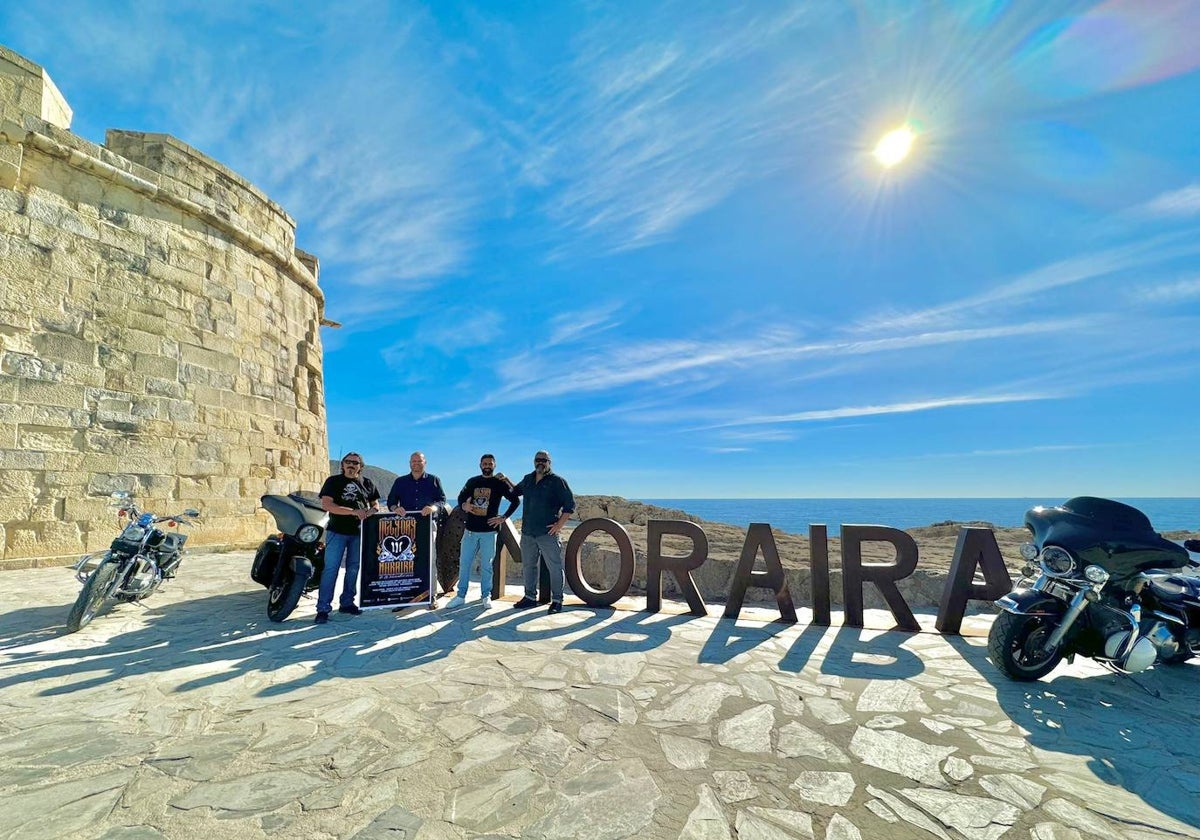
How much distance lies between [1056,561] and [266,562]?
7580 mm

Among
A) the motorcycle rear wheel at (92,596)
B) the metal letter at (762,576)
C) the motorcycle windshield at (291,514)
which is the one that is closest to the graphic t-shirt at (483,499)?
the motorcycle windshield at (291,514)

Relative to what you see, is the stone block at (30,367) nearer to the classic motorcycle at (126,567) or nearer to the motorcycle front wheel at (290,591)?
the classic motorcycle at (126,567)

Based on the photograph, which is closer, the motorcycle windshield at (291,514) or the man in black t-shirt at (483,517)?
the motorcycle windshield at (291,514)

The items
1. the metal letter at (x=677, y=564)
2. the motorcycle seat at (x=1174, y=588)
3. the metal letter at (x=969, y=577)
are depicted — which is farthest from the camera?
the metal letter at (x=677, y=564)

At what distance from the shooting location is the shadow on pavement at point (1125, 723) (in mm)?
2672

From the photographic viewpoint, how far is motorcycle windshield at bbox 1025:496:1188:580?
4.00 meters

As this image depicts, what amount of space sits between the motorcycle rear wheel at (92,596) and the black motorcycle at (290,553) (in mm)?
1249

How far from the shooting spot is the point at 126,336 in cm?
901

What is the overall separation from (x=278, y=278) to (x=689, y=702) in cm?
1295

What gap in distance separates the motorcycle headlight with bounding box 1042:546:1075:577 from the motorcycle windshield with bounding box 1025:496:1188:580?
0.06 meters

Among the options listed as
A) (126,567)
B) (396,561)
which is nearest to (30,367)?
(126,567)

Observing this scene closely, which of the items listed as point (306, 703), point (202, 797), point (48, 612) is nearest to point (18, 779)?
point (202, 797)

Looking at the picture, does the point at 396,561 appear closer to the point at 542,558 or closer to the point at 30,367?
the point at 542,558

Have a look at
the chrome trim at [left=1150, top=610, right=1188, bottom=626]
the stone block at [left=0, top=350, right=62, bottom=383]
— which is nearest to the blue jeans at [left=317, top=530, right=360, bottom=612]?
the stone block at [left=0, top=350, right=62, bottom=383]
